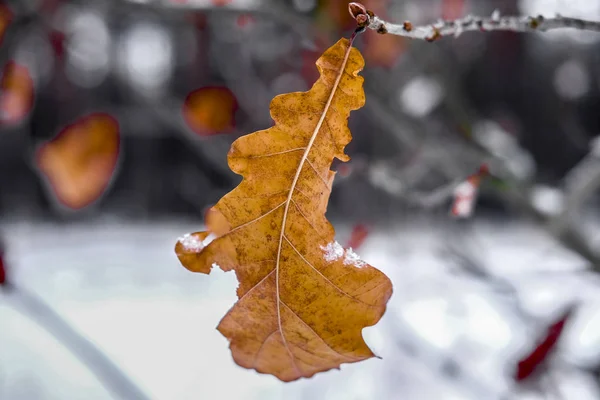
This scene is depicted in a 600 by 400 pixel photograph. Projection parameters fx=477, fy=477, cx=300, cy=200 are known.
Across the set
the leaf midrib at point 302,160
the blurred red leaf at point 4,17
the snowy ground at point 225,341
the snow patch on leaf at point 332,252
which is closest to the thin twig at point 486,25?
the leaf midrib at point 302,160

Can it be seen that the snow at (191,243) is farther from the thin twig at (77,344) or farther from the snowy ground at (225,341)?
the thin twig at (77,344)

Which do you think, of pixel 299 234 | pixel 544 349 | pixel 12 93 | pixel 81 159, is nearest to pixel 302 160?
pixel 299 234

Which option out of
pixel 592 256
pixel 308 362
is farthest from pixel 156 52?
pixel 308 362

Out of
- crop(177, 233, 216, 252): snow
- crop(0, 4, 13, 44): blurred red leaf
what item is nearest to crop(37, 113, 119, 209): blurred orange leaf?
crop(0, 4, 13, 44): blurred red leaf

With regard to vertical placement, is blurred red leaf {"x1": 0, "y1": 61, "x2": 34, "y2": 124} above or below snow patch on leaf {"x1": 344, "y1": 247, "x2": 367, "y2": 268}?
below

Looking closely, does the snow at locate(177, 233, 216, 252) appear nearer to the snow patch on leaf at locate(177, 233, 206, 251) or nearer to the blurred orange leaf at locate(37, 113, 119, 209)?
the snow patch on leaf at locate(177, 233, 206, 251)

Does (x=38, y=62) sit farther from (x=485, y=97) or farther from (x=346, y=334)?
(x=346, y=334)
